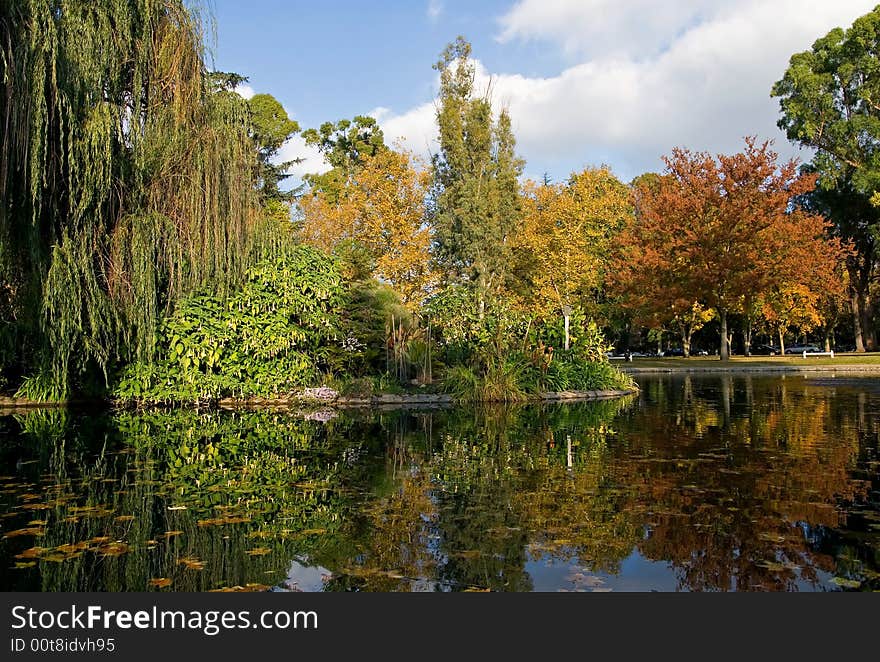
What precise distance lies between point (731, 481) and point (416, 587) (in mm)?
3992

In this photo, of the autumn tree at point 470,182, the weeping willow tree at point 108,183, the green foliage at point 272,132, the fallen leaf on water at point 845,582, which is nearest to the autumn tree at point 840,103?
the autumn tree at point 470,182

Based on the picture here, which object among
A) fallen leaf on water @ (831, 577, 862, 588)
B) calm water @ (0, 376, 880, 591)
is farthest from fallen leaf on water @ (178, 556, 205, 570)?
fallen leaf on water @ (831, 577, 862, 588)

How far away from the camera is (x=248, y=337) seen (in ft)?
49.1

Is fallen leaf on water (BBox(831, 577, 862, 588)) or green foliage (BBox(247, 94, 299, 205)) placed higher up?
green foliage (BBox(247, 94, 299, 205))

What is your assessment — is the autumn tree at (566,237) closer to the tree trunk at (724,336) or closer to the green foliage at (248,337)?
the tree trunk at (724,336)

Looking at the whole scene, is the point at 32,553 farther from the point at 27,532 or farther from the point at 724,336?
the point at 724,336

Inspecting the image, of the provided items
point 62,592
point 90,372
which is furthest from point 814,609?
→ point 90,372

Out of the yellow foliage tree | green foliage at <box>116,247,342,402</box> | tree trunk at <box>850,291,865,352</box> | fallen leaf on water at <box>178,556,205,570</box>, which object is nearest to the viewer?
fallen leaf on water at <box>178,556,205,570</box>

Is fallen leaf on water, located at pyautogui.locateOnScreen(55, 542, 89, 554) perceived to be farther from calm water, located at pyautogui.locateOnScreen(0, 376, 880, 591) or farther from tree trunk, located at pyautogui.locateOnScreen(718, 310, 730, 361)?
tree trunk, located at pyautogui.locateOnScreen(718, 310, 730, 361)

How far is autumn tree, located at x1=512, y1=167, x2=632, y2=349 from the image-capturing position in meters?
37.0

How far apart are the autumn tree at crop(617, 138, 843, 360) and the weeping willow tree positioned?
2402 centimetres

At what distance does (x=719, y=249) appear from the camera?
110 feet

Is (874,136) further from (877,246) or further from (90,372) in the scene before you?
(90,372)

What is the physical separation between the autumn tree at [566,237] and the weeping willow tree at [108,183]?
77.9 ft
